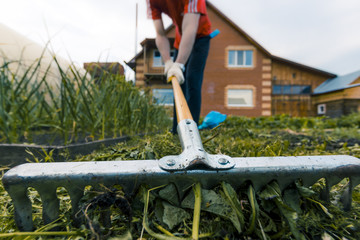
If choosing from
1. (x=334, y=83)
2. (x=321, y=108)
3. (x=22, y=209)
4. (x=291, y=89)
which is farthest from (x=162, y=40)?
(x=334, y=83)

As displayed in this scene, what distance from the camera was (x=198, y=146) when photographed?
0.87 meters

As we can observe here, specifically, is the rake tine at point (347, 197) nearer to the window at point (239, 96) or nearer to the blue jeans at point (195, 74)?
the blue jeans at point (195, 74)

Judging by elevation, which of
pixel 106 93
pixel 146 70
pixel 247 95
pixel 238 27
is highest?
pixel 238 27

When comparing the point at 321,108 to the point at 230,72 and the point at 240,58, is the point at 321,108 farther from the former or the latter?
the point at 230,72

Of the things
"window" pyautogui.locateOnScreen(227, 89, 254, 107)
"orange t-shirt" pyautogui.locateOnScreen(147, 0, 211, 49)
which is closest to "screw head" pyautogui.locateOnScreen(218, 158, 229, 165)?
"orange t-shirt" pyautogui.locateOnScreen(147, 0, 211, 49)

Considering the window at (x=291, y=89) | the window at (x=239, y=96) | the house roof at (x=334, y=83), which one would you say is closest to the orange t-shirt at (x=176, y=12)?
the window at (x=239, y=96)

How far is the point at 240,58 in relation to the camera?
13.3 metres

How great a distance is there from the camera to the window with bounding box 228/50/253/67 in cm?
1315

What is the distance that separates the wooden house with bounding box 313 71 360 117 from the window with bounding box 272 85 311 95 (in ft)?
2.26

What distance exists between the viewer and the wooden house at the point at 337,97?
1345 cm

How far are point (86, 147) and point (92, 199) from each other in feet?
3.81

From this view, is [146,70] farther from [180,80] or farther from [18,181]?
[18,181]

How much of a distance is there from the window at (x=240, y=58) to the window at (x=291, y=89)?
3915 mm

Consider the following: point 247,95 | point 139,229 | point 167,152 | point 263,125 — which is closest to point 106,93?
point 167,152
